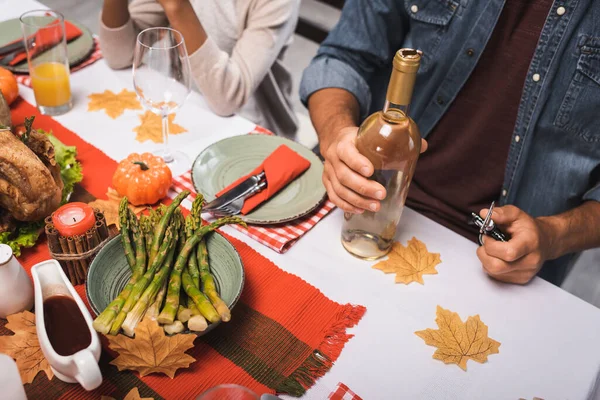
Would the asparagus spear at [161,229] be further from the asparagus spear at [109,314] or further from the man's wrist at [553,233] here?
the man's wrist at [553,233]

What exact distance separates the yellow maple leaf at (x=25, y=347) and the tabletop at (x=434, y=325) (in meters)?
0.41

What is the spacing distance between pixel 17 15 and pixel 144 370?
56.5 inches

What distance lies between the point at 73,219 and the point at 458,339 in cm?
72

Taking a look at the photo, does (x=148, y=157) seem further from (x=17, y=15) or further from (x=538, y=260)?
(x=17, y=15)

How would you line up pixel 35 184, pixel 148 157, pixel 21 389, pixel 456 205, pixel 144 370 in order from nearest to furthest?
pixel 21 389 < pixel 144 370 < pixel 35 184 < pixel 148 157 < pixel 456 205

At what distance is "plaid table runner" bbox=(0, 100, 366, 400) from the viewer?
800mm

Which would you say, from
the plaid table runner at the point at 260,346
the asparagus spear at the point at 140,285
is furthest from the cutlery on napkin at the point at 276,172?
the asparagus spear at the point at 140,285

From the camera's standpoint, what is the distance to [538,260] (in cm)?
99

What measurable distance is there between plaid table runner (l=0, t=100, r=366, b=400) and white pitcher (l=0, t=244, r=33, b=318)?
4 cm

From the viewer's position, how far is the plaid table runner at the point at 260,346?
80 centimetres

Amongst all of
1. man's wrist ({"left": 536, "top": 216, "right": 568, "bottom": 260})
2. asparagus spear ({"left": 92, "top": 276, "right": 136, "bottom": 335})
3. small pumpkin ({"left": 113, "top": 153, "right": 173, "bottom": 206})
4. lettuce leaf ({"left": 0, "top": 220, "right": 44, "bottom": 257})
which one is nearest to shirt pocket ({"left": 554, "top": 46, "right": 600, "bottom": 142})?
man's wrist ({"left": 536, "top": 216, "right": 568, "bottom": 260})

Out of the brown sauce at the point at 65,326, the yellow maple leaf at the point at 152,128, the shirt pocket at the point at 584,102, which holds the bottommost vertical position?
the yellow maple leaf at the point at 152,128

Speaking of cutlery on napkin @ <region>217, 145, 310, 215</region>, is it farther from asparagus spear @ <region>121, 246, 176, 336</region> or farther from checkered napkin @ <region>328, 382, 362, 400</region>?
checkered napkin @ <region>328, 382, 362, 400</region>

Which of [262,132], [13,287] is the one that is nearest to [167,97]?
[262,132]
